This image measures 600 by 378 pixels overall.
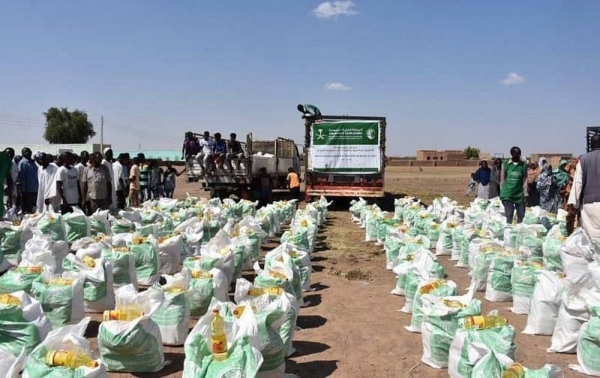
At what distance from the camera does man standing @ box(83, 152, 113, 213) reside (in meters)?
8.07

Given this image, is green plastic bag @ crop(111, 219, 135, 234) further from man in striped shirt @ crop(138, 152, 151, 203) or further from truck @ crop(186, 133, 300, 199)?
truck @ crop(186, 133, 300, 199)

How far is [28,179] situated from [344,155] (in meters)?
7.75

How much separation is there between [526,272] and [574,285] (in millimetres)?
919

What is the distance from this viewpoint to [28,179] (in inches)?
373

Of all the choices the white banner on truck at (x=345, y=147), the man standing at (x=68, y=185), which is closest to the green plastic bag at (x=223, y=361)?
the man standing at (x=68, y=185)

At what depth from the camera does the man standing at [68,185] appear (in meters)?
8.12

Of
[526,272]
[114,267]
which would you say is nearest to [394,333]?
[526,272]

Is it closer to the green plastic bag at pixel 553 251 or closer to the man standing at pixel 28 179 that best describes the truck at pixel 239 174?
the man standing at pixel 28 179

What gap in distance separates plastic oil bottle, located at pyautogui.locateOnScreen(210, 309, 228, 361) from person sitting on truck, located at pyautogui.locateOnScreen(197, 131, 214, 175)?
11632 mm

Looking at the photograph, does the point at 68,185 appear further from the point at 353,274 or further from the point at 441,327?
the point at 441,327

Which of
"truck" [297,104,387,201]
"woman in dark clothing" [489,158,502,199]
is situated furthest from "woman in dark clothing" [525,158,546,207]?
"truck" [297,104,387,201]

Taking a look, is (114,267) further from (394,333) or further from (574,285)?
(574,285)

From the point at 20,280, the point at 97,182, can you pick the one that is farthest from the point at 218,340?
the point at 97,182

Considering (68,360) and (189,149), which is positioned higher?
(189,149)
